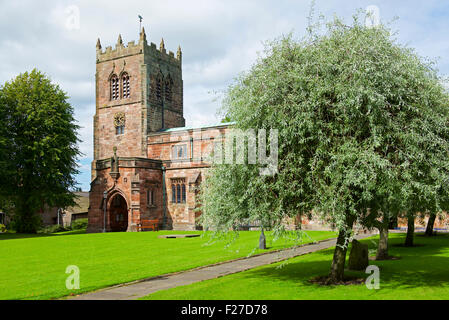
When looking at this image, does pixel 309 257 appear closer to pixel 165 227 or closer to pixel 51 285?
pixel 51 285

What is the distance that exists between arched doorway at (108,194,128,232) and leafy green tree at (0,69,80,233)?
420 centimetres

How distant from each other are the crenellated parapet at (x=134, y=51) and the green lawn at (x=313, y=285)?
38.7 meters

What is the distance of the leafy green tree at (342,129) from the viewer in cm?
1168

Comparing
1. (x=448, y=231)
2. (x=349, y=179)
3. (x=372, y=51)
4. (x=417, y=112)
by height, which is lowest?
(x=448, y=231)

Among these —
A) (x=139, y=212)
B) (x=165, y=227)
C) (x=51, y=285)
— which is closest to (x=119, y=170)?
(x=139, y=212)

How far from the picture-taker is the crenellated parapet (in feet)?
166

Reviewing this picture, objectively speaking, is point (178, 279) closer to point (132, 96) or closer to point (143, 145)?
point (143, 145)

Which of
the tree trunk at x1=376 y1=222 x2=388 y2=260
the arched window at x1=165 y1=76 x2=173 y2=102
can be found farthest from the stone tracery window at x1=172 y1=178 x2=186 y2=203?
the tree trunk at x1=376 y1=222 x2=388 y2=260

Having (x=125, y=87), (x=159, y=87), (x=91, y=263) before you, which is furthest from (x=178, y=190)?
(x=91, y=263)

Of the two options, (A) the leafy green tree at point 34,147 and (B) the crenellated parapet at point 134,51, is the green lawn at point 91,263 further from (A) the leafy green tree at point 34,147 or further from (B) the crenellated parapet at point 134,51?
(B) the crenellated parapet at point 134,51

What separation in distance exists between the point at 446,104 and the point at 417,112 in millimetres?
2138

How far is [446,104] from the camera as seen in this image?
13.5 meters
